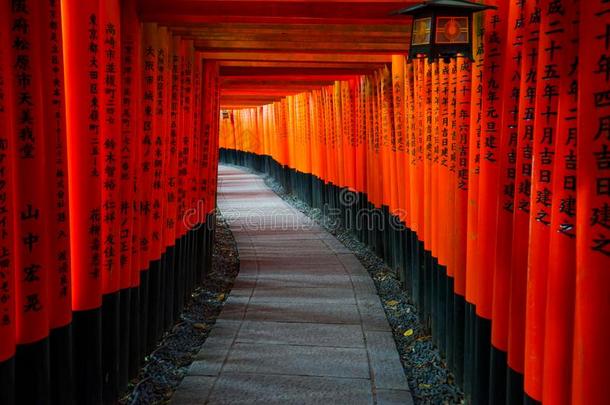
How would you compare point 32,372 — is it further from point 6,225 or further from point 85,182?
point 85,182

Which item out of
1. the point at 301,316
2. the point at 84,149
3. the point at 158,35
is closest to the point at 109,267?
the point at 84,149

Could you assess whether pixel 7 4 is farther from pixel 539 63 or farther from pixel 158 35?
pixel 158 35

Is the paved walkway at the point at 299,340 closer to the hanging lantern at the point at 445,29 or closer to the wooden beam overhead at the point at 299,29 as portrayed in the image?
the hanging lantern at the point at 445,29

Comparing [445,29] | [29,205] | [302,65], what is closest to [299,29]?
[302,65]

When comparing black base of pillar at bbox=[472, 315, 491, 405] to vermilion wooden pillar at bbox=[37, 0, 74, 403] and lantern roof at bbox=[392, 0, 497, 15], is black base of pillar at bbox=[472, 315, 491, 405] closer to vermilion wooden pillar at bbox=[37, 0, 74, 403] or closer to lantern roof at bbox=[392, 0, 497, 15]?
lantern roof at bbox=[392, 0, 497, 15]

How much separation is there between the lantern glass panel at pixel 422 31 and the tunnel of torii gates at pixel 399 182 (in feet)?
1.27

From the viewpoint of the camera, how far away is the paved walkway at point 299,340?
4984 millimetres

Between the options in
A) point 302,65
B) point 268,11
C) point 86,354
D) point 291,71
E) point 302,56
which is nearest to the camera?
point 86,354

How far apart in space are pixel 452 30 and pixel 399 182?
181 inches

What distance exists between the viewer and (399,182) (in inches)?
328

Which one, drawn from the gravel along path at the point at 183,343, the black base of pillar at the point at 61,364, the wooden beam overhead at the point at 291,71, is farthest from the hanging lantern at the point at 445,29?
the wooden beam overhead at the point at 291,71

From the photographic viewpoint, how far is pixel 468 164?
175 inches

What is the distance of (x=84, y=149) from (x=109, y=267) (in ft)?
3.29

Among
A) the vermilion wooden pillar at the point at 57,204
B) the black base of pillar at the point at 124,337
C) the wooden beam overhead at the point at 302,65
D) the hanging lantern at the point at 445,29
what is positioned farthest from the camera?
the wooden beam overhead at the point at 302,65
